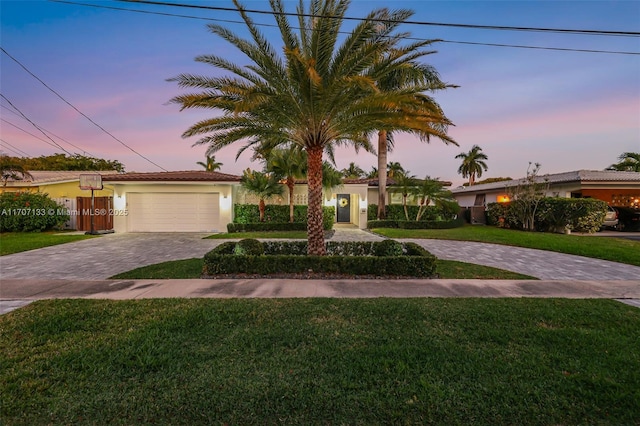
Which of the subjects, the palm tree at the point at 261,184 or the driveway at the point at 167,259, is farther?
the palm tree at the point at 261,184

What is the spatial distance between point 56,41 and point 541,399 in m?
19.4

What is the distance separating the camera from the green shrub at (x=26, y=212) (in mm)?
15461

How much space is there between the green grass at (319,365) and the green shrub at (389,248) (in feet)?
10.4

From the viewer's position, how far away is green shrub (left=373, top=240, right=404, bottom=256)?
7.73 meters

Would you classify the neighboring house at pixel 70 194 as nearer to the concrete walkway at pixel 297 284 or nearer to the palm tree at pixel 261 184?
the palm tree at pixel 261 184

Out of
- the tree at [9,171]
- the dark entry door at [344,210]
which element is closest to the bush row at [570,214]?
the dark entry door at [344,210]

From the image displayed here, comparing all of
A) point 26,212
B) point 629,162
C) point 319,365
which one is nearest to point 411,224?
point 319,365

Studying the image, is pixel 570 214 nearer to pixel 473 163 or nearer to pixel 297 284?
pixel 297 284

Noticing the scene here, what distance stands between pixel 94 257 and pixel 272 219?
965 cm

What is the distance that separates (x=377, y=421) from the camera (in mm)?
2201

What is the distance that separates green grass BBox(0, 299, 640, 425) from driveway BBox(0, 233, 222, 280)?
3282 mm

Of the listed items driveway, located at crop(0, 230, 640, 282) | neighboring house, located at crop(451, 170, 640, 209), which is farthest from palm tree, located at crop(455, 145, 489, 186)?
driveway, located at crop(0, 230, 640, 282)

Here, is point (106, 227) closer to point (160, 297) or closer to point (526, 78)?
point (160, 297)

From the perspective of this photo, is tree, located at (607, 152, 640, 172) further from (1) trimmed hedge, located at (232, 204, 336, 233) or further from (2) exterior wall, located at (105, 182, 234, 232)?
(2) exterior wall, located at (105, 182, 234, 232)
